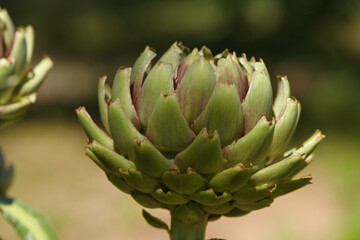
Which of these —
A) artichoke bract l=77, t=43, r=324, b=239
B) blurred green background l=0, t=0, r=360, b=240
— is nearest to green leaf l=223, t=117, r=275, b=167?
artichoke bract l=77, t=43, r=324, b=239

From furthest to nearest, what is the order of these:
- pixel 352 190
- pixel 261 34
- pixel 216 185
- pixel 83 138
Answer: pixel 261 34
pixel 83 138
pixel 352 190
pixel 216 185

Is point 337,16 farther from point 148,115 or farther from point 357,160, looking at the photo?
point 148,115

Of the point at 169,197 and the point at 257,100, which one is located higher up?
the point at 257,100

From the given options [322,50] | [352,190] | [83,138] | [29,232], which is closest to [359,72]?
[322,50]

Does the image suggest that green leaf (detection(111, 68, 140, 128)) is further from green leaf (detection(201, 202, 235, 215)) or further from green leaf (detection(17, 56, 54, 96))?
green leaf (detection(17, 56, 54, 96))

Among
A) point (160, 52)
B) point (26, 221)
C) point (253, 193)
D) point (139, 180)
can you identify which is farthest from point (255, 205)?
point (160, 52)

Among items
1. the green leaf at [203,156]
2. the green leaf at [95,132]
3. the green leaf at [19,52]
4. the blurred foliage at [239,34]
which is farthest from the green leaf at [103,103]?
the blurred foliage at [239,34]

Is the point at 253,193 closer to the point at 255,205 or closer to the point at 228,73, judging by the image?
the point at 255,205

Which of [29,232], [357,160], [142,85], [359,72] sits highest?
[359,72]
